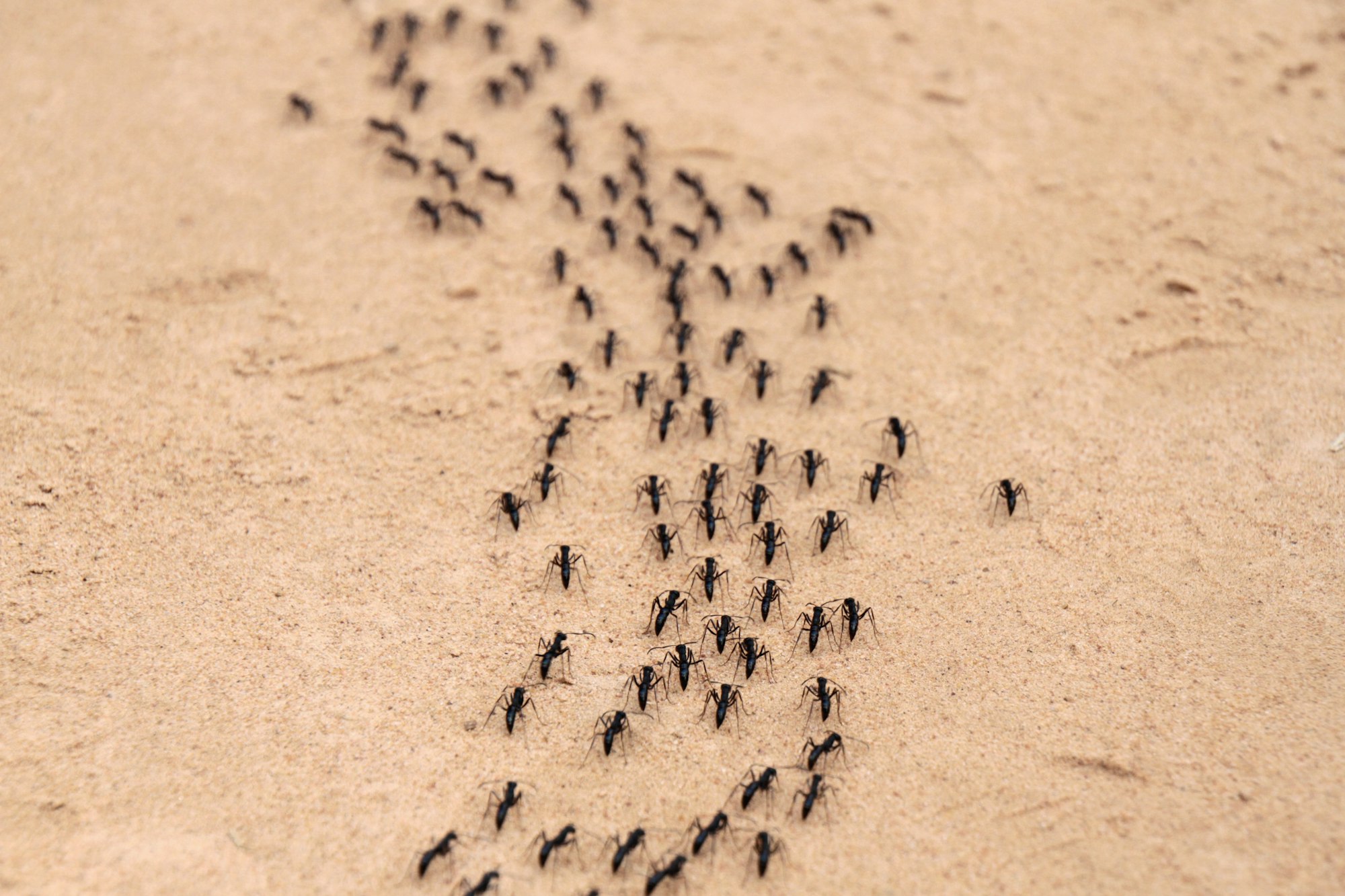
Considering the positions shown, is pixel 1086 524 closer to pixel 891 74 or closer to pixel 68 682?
pixel 891 74

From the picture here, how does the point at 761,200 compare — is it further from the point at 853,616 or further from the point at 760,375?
the point at 853,616

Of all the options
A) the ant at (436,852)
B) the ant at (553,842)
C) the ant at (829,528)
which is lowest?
the ant at (436,852)

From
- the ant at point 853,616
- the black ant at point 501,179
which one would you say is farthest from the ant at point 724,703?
the black ant at point 501,179

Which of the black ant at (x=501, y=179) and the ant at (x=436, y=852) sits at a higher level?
the black ant at (x=501, y=179)

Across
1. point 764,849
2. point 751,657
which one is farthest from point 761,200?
point 764,849

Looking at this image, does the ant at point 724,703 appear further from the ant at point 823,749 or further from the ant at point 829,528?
the ant at point 829,528

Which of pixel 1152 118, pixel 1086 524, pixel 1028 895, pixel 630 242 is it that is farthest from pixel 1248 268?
pixel 1028 895

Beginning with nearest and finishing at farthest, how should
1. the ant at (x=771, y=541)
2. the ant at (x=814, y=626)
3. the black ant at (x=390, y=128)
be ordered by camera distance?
the ant at (x=814, y=626)
the ant at (x=771, y=541)
the black ant at (x=390, y=128)
